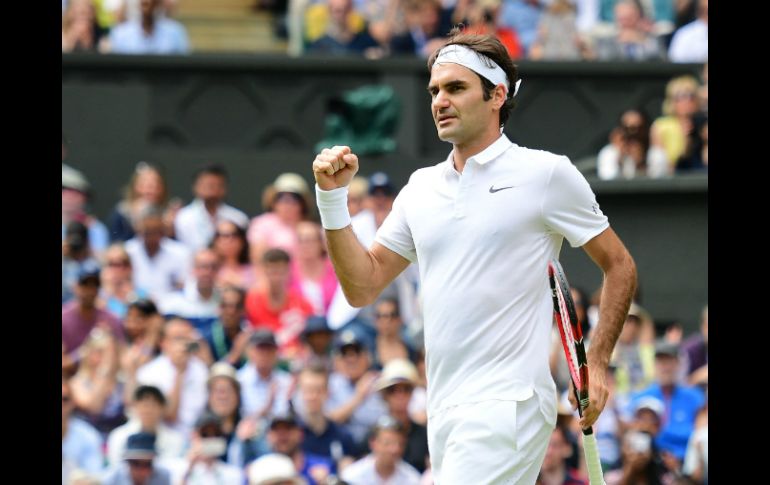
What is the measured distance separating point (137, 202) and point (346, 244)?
23.5 ft

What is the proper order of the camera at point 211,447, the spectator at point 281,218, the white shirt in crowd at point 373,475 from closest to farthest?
the white shirt in crowd at point 373,475 < the camera at point 211,447 < the spectator at point 281,218

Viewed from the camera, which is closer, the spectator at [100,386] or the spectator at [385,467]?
the spectator at [385,467]

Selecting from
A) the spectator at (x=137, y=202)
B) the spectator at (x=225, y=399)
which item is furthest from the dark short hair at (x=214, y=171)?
the spectator at (x=225, y=399)

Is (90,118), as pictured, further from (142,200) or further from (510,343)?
(510,343)

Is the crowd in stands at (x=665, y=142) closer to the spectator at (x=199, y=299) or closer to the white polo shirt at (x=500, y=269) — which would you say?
the spectator at (x=199, y=299)

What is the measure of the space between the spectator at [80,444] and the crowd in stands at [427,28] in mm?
5248

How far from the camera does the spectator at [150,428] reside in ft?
33.6

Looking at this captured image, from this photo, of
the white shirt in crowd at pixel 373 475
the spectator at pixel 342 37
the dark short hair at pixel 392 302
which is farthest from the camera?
the spectator at pixel 342 37

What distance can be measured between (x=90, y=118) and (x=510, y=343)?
9.44 m

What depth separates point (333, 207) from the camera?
5777 mm

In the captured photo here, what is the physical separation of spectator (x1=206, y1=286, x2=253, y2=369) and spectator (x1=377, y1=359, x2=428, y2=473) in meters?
1.11

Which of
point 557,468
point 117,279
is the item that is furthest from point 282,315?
point 557,468

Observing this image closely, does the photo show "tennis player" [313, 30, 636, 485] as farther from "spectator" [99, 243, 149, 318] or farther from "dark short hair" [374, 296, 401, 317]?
"spectator" [99, 243, 149, 318]

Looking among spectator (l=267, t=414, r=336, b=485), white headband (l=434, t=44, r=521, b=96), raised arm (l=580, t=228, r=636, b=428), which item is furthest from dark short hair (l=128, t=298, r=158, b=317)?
raised arm (l=580, t=228, r=636, b=428)
